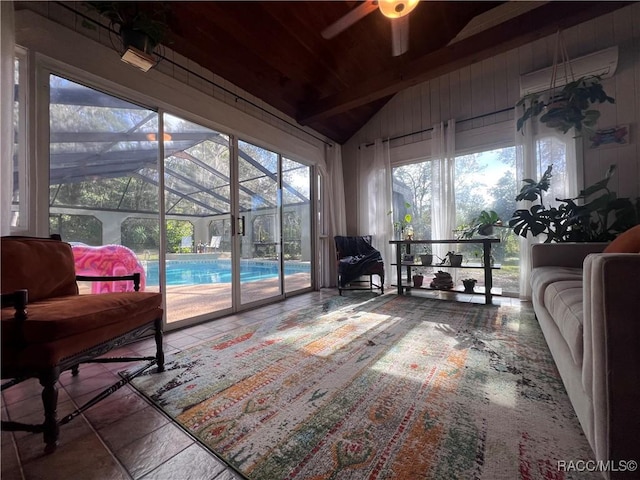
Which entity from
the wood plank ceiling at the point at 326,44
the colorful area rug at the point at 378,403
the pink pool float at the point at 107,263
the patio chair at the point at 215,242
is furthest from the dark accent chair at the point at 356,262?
the pink pool float at the point at 107,263

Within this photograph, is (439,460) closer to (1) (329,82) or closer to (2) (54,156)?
(2) (54,156)

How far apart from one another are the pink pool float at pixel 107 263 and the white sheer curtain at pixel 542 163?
417 centimetres

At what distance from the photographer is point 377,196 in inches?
171

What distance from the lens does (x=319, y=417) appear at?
44.2 inches

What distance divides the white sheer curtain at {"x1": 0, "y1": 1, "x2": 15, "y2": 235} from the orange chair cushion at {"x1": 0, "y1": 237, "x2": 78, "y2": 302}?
0.69 ft

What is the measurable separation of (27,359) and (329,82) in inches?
153

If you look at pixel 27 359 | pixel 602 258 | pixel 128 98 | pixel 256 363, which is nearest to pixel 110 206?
pixel 128 98

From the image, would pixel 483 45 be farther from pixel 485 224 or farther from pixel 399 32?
pixel 485 224

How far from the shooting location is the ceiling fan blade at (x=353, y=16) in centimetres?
180

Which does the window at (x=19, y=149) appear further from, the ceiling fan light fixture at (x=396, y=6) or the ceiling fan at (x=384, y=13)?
the ceiling fan light fixture at (x=396, y=6)

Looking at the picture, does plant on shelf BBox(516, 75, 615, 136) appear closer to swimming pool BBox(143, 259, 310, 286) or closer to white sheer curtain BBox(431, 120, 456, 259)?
white sheer curtain BBox(431, 120, 456, 259)

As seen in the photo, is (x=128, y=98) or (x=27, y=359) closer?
(x=27, y=359)

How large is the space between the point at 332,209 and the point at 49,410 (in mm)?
3871

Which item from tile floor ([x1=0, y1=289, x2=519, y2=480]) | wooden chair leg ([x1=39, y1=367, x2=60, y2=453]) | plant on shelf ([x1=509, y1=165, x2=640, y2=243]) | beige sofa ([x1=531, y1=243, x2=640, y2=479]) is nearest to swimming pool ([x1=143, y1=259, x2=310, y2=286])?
tile floor ([x1=0, y1=289, x2=519, y2=480])
